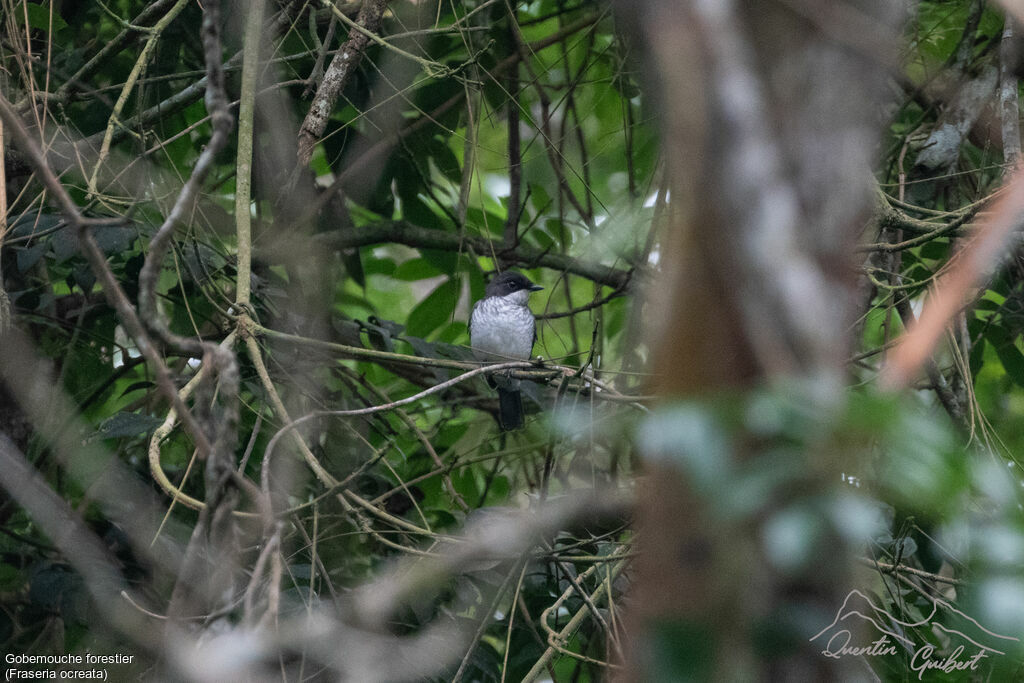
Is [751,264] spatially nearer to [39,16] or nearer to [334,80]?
[334,80]

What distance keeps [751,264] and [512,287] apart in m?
4.49

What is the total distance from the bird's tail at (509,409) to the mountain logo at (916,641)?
1.87m

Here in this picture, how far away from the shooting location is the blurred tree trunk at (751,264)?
914mm

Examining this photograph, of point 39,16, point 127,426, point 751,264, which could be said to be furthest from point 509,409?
A: point 751,264

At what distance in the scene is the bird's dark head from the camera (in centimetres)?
525

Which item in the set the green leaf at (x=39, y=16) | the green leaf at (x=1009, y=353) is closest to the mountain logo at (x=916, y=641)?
the green leaf at (x=1009, y=353)

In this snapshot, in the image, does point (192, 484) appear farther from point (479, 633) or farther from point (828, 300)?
point (828, 300)

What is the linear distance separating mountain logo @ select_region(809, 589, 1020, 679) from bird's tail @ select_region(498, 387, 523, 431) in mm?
1868

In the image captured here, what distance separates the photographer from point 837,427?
2.98ft

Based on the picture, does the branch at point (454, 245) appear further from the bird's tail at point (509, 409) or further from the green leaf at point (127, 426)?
the green leaf at point (127, 426)

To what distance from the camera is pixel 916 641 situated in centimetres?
321

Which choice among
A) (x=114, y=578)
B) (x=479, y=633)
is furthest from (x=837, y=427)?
(x=114, y=578)

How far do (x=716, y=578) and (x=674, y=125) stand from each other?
0.47 metres

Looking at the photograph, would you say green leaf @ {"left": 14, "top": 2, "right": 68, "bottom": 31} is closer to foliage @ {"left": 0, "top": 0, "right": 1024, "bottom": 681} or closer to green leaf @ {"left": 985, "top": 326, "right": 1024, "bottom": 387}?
foliage @ {"left": 0, "top": 0, "right": 1024, "bottom": 681}
